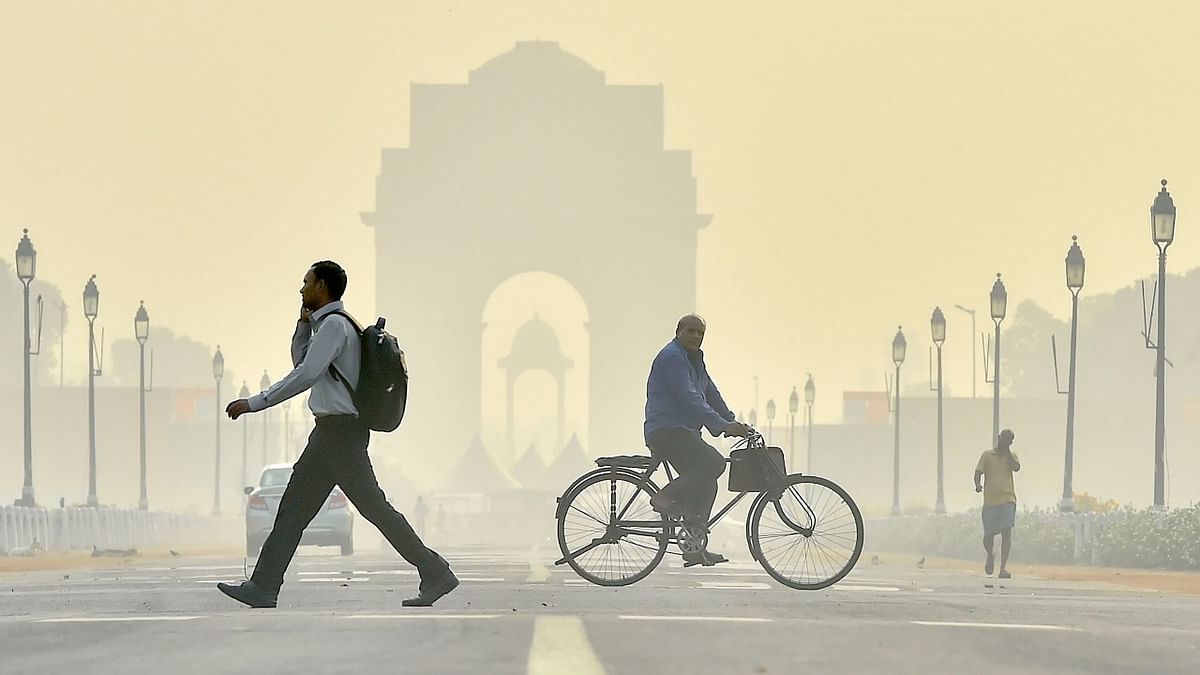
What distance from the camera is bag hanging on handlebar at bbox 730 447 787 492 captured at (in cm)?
1325

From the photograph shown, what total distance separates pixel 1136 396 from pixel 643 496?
114187 millimetres

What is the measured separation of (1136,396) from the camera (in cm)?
12431

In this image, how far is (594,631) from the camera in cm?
945

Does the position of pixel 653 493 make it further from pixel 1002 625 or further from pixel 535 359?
pixel 535 359

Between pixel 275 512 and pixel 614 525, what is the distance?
12.9 metres

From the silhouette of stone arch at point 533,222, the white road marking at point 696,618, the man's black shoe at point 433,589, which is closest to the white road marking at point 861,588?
the man's black shoe at point 433,589

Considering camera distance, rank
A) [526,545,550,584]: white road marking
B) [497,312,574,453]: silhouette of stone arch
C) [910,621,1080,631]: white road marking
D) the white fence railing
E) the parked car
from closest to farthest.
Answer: [910,621,1080,631]: white road marking, [526,545,550,584]: white road marking, the parked car, the white fence railing, [497,312,574,453]: silhouette of stone arch

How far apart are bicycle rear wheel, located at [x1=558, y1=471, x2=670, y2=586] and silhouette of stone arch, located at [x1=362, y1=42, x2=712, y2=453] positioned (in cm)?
7969

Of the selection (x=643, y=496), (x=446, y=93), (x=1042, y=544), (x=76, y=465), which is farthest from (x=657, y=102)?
(x=643, y=496)

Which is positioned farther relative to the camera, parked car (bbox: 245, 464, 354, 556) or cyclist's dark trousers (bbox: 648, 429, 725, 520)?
parked car (bbox: 245, 464, 354, 556)

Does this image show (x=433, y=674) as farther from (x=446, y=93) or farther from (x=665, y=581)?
(x=446, y=93)

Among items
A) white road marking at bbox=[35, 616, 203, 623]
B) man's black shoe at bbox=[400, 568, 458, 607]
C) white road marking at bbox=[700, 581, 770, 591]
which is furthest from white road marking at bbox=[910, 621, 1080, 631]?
white road marking at bbox=[700, 581, 770, 591]

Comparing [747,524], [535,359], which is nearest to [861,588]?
[747,524]

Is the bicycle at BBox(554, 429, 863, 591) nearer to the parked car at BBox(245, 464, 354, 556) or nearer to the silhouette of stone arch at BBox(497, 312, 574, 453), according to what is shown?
the parked car at BBox(245, 464, 354, 556)
